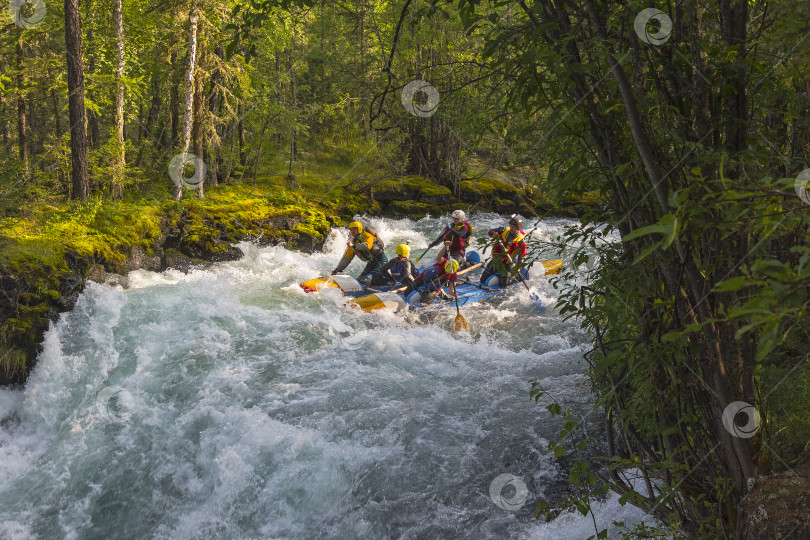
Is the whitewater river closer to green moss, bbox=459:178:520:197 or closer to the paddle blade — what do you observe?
the paddle blade

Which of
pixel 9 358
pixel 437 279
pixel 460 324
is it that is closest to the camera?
pixel 9 358

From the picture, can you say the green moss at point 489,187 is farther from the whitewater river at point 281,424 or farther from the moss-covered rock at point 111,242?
the whitewater river at point 281,424

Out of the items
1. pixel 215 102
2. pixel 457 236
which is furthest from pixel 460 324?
pixel 215 102

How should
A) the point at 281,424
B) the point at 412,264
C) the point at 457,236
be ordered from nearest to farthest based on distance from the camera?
the point at 281,424 → the point at 412,264 → the point at 457,236

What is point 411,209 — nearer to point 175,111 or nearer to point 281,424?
point 175,111

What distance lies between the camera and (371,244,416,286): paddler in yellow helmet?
10.8 meters

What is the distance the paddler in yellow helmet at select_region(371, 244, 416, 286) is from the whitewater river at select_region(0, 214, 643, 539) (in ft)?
4.21

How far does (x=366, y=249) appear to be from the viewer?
10992 millimetres

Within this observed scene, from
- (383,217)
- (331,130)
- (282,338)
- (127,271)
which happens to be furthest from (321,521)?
(331,130)

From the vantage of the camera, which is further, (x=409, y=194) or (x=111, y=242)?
(x=409, y=194)

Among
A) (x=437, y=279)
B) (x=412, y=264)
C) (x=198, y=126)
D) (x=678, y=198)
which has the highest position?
(x=198, y=126)

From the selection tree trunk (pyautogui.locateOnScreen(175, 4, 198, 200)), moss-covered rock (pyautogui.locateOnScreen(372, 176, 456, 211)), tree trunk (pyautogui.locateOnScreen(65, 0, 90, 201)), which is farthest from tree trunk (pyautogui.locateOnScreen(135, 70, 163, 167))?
moss-covered rock (pyautogui.locateOnScreen(372, 176, 456, 211))

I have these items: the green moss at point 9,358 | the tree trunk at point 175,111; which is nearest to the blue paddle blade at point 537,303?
the green moss at point 9,358

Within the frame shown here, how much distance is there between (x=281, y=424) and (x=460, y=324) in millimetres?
4053
